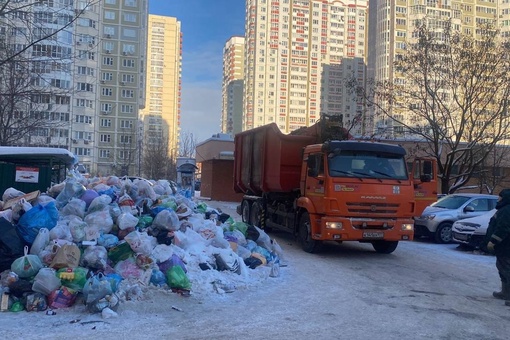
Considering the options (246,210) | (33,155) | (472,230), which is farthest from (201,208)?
(472,230)

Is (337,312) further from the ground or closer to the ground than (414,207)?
closer to the ground

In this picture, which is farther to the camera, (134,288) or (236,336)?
(134,288)

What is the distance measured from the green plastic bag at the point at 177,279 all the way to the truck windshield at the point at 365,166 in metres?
4.93

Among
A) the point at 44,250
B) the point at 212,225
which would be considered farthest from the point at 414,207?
the point at 44,250

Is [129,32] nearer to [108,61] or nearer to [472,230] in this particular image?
[108,61]

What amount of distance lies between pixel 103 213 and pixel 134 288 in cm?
189

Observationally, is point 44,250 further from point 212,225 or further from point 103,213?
point 212,225

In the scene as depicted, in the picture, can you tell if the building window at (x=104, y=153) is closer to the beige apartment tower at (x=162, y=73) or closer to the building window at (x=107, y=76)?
the building window at (x=107, y=76)

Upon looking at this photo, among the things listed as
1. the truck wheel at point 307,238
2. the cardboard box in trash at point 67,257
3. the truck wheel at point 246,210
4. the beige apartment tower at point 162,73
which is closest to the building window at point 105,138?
the beige apartment tower at point 162,73

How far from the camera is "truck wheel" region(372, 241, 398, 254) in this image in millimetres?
13008

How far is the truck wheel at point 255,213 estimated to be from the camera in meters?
16.3

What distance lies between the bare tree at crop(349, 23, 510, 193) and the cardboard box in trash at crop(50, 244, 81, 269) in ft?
64.6

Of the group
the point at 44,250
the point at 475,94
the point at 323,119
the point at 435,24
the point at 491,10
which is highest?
the point at 491,10

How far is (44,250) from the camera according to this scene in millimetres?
7723
